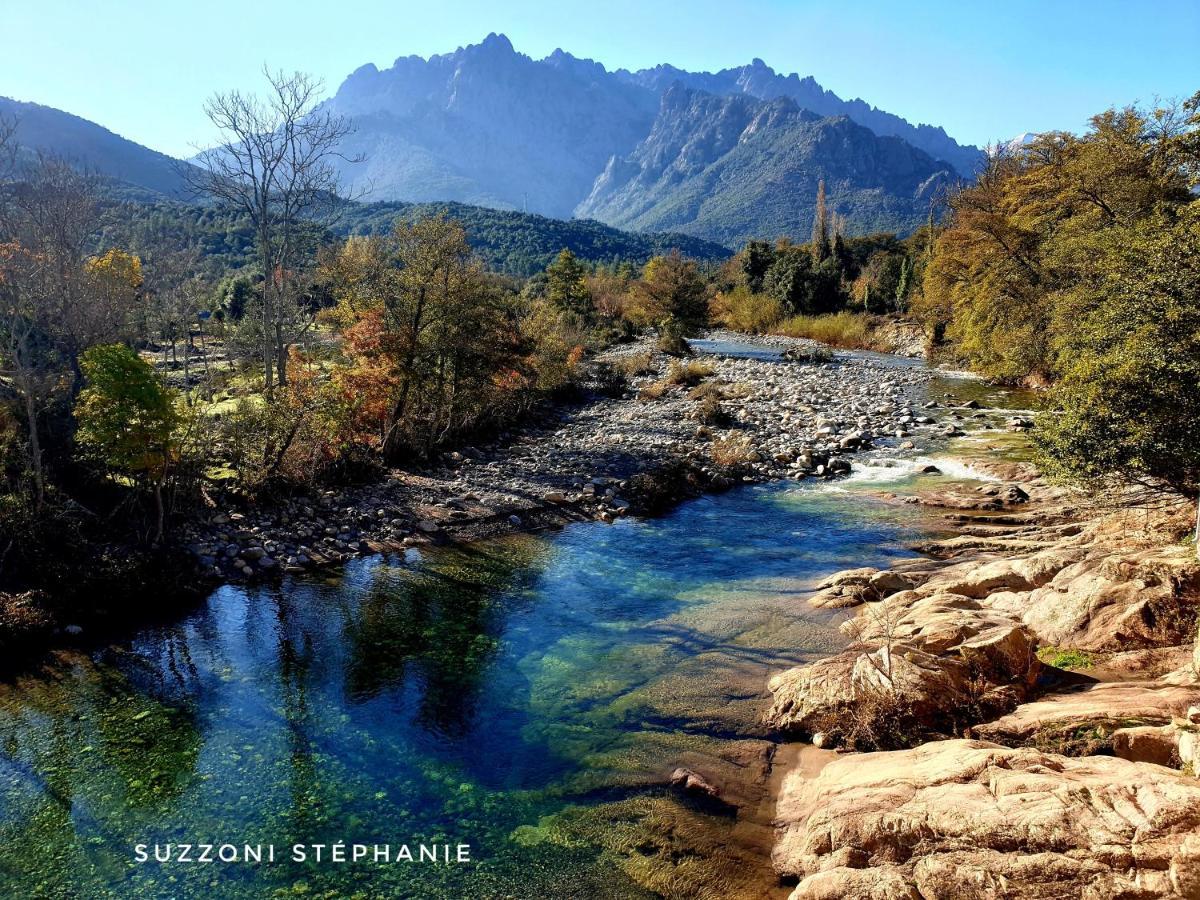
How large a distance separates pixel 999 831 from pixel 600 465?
1557cm

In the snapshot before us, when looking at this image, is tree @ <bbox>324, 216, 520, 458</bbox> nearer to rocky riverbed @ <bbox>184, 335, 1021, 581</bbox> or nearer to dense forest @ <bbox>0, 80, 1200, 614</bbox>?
dense forest @ <bbox>0, 80, 1200, 614</bbox>

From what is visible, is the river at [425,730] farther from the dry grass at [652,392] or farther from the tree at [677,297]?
the tree at [677,297]

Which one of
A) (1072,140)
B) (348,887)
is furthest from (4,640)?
(1072,140)

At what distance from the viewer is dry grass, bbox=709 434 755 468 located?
2002 centimetres

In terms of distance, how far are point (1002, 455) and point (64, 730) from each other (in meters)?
22.0

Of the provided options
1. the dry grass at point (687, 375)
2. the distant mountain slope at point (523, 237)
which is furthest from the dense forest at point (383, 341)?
the distant mountain slope at point (523, 237)

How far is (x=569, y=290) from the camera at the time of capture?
2304 inches

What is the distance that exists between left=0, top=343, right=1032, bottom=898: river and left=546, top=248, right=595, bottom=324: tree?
45.3m

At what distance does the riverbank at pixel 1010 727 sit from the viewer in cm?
438

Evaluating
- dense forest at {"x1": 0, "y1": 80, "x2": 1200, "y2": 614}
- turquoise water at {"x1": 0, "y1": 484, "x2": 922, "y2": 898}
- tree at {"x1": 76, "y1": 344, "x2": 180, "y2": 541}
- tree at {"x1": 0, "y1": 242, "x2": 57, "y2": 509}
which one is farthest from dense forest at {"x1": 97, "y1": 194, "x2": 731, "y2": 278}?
turquoise water at {"x1": 0, "y1": 484, "x2": 922, "y2": 898}

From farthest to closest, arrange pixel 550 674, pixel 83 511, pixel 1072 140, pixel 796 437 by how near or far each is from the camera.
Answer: pixel 1072 140
pixel 796 437
pixel 83 511
pixel 550 674

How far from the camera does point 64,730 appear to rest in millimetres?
8016

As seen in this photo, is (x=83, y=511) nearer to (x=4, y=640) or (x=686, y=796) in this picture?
(x=4, y=640)

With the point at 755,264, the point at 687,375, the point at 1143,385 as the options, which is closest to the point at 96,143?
the point at 755,264
